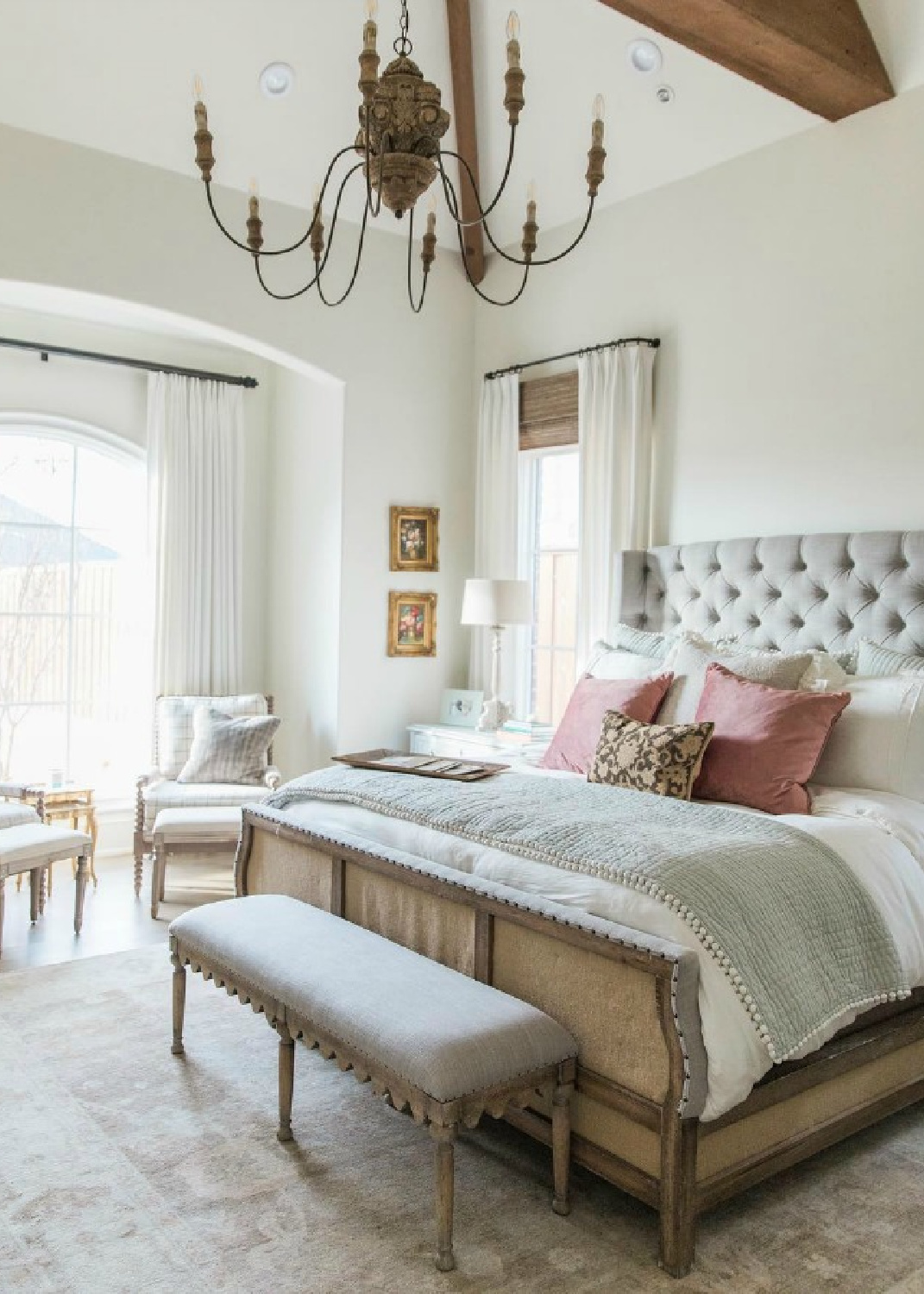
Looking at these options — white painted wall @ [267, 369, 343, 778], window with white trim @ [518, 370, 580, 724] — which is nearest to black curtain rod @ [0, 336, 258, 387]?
white painted wall @ [267, 369, 343, 778]

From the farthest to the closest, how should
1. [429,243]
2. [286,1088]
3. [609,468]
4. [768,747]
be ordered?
[609,468] → [768,747] → [429,243] → [286,1088]

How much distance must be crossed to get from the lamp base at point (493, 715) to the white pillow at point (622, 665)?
91 centimetres

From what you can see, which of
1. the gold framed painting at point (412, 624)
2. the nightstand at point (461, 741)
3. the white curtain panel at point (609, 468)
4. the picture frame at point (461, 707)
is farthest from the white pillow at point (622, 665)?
the gold framed painting at point (412, 624)

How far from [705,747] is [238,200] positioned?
346 centimetres

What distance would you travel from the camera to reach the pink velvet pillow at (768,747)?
313cm

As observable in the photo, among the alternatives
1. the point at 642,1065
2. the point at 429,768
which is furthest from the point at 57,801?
the point at 642,1065

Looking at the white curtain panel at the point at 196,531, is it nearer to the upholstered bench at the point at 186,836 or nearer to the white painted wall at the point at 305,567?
the white painted wall at the point at 305,567

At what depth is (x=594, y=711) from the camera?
3.79 meters

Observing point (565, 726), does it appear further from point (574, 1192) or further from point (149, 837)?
point (149, 837)

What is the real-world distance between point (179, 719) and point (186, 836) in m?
1.00

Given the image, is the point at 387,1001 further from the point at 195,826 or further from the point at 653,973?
the point at 195,826

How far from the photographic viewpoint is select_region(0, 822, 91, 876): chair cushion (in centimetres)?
407

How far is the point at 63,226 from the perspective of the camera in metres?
4.47

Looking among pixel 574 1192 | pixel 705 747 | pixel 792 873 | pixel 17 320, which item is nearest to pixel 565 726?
pixel 705 747
